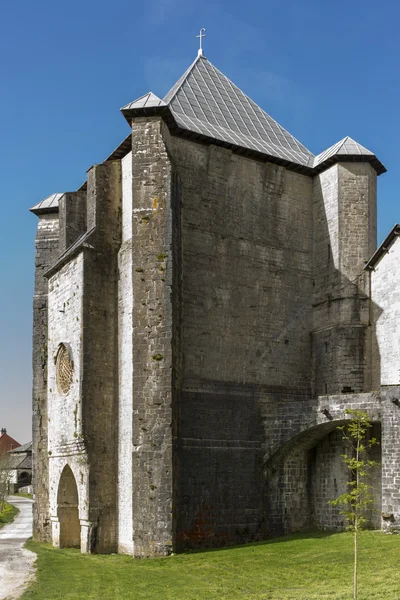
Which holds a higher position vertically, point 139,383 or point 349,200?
point 349,200

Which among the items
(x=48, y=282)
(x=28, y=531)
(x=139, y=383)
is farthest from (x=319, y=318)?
(x=28, y=531)

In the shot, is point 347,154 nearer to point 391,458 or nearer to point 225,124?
point 225,124

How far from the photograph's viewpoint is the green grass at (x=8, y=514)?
1548 inches

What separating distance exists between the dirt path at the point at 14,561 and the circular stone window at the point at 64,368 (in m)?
5.24

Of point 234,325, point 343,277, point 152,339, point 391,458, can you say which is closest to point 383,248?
point 343,277

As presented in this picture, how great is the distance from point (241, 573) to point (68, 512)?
379 inches

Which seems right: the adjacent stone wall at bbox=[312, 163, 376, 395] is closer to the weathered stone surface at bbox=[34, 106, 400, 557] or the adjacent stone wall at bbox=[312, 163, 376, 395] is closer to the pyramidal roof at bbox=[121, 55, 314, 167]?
the weathered stone surface at bbox=[34, 106, 400, 557]

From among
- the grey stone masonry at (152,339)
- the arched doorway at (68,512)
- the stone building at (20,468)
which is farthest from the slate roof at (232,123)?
the stone building at (20,468)

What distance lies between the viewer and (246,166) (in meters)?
26.0

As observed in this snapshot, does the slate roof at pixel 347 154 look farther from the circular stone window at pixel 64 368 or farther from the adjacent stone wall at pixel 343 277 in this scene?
the circular stone window at pixel 64 368

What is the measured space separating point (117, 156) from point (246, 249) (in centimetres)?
518

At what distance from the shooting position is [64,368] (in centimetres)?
2586

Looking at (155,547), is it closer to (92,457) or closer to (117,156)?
(92,457)

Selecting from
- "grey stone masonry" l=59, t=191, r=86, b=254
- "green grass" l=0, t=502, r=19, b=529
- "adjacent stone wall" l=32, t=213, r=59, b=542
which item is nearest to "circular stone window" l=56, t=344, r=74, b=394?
"adjacent stone wall" l=32, t=213, r=59, b=542
